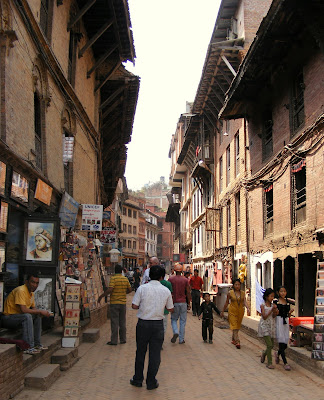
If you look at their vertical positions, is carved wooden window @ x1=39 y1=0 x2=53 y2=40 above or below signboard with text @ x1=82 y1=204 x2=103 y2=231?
above

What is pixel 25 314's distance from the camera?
702 centimetres

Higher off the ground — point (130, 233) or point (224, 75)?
point (224, 75)

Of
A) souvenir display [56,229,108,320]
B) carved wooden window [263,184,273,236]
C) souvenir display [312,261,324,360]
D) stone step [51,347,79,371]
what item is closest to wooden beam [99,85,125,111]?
carved wooden window [263,184,273,236]

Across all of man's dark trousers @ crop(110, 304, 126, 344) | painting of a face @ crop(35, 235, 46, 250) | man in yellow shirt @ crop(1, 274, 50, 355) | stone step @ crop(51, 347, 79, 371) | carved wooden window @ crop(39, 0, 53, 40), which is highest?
carved wooden window @ crop(39, 0, 53, 40)

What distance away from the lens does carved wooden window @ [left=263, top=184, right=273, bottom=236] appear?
50.7ft

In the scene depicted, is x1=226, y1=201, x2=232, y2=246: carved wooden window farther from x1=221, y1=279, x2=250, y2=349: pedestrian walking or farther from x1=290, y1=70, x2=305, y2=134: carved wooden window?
x1=221, y1=279, x2=250, y2=349: pedestrian walking

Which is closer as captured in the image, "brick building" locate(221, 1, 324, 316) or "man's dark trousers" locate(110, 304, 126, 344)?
"man's dark trousers" locate(110, 304, 126, 344)

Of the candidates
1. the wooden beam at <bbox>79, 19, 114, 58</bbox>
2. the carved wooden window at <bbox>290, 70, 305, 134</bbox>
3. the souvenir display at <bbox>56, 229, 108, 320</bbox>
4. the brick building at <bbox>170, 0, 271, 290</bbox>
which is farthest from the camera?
the brick building at <bbox>170, 0, 271, 290</bbox>

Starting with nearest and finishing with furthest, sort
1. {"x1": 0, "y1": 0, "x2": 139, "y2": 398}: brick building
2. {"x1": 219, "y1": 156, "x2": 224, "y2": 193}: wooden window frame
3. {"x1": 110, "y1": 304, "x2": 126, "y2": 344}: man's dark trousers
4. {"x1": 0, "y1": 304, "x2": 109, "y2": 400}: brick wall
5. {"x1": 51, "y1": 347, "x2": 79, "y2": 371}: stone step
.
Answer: {"x1": 0, "y1": 304, "x2": 109, "y2": 400}: brick wall
{"x1": 51, "y1": 347, "x2": 79, "y2": 371}: stone step
{"x1": 0, "y1": 0, "x2": 139, "y2": 398}: brick building
{"x1": 110, "y1": 304, "x2": 126, "y2": 344}: man's dark trousers
{"x1": 219, "y1": 156, "x2": 224, "y2": 193}: wooden window frame

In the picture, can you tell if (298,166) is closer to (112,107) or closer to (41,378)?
(41,378)

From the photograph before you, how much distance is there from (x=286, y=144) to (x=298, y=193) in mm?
1548

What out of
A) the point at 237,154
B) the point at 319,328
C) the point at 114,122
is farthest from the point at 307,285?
the point at 114,122

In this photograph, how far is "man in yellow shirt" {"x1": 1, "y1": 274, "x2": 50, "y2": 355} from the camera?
6.97m

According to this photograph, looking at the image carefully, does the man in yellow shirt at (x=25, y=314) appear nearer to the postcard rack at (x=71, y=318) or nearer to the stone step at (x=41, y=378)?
the stone step at (x=41, y=378)
